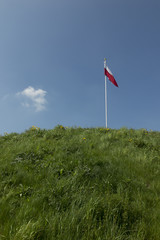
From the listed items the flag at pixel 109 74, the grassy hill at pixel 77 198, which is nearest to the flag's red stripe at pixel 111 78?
the flag at pixel 109 74

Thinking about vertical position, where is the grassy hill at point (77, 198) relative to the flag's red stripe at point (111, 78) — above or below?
below

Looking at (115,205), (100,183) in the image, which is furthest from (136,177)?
(115,205)

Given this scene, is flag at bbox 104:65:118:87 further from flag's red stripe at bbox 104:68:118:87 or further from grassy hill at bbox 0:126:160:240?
grassy hill at bbox 0:126:160:240

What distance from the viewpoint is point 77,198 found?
2969 mm

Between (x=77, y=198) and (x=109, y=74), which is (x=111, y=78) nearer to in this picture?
(x=109, y=74)

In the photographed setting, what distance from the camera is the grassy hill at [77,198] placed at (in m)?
2.33

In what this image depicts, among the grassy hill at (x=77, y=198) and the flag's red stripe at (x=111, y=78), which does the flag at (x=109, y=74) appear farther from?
the grassy hill at (x=77, y=198)

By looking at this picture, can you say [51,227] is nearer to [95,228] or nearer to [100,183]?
[95,228]

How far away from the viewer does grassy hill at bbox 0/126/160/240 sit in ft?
7.64

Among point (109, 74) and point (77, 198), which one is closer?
point (77, 198)

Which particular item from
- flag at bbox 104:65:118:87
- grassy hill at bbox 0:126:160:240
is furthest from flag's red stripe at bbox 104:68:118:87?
grassy hill at bbox 0:126:160:240

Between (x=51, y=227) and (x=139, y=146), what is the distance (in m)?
6.37

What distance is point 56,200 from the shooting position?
2959mm

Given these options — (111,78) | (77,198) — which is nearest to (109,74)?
(111,78)
